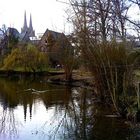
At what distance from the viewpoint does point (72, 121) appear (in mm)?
11914

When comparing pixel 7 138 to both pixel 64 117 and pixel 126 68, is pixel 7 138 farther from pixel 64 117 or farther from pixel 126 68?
pixel 126 68

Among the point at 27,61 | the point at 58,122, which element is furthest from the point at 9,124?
the point at 27,61

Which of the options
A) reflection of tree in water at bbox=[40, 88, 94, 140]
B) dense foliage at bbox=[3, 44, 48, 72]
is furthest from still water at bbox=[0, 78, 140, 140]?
dense foliage at bbox=[3, 44, 48, 72]

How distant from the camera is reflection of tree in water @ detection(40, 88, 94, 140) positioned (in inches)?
392

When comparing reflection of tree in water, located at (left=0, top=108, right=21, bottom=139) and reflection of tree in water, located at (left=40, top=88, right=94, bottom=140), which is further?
reflection of tree in water, located at (left=0, top=108, right=21, bottom=139)

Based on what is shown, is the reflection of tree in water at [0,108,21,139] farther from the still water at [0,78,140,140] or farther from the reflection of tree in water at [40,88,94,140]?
the reflection of tree in water at [40,88,94,140]

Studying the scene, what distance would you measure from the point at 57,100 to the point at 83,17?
424 centimetres

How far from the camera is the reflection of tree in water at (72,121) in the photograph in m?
9.95

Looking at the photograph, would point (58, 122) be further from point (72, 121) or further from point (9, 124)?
point (9, 124)

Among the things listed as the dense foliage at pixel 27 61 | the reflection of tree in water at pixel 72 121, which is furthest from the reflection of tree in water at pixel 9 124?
the dense foliage at pixel 27 61

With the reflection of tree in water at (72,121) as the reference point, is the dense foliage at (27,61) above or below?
above

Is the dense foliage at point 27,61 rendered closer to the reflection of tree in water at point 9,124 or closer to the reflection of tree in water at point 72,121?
the reflection of tree in water at point 72,121

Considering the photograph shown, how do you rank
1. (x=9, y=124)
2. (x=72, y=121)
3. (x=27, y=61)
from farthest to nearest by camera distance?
1. (x=27, y=61)
2. (x=72, y=121)
3. (x=9, y=124)

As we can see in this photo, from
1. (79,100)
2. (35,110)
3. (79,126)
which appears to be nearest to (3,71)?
(79,100)
